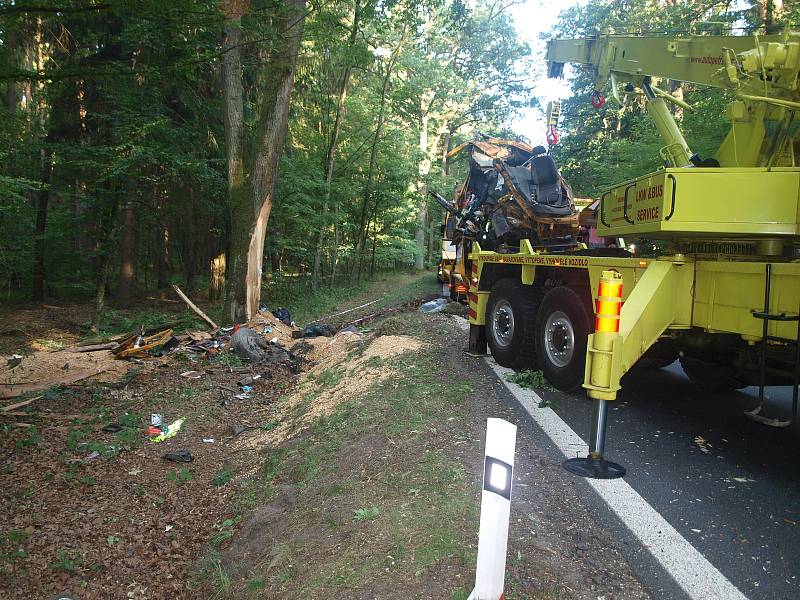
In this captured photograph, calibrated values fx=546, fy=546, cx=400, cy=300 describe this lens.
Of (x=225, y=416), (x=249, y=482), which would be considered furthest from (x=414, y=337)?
(x=249, y=482)

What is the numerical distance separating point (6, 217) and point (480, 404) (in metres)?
18.5

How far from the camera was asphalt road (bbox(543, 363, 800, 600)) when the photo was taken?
3.25 m

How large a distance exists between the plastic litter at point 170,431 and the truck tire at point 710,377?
6.76 meters

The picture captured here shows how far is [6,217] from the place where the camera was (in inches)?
701

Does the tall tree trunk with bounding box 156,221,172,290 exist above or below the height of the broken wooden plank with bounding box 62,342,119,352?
above

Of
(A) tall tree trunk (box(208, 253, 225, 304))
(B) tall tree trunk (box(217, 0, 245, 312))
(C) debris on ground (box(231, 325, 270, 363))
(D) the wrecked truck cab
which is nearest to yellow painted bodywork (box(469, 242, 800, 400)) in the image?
(D) the wrecked truck cab

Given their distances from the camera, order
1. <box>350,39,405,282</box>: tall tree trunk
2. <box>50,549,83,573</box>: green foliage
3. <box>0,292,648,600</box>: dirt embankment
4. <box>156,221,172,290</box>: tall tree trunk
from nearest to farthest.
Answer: <box>0,292,648,600</box>: dirt embankment
<box>50,549,83,573</box>: green foliage
<box>350,39,405,282</box>: tall tree trunk
<box>156,221,172,290</box>: tall tree trunk

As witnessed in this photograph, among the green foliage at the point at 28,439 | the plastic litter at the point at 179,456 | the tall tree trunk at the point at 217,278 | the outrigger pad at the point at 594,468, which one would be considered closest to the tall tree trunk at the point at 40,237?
the tall tree trunk at the point at 217,278

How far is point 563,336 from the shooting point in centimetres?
652

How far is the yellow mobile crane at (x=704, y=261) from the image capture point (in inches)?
161

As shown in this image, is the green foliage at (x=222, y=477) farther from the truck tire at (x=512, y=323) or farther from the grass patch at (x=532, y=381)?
the truck tire at (x=512, y=323)

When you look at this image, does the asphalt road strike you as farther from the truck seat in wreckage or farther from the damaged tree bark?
the damaged tree bark

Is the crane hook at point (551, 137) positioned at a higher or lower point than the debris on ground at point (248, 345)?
higher

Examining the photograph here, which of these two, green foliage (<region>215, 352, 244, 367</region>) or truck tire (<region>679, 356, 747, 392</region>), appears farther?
green foliage (<region>215, 352, 244, 367</region>)
